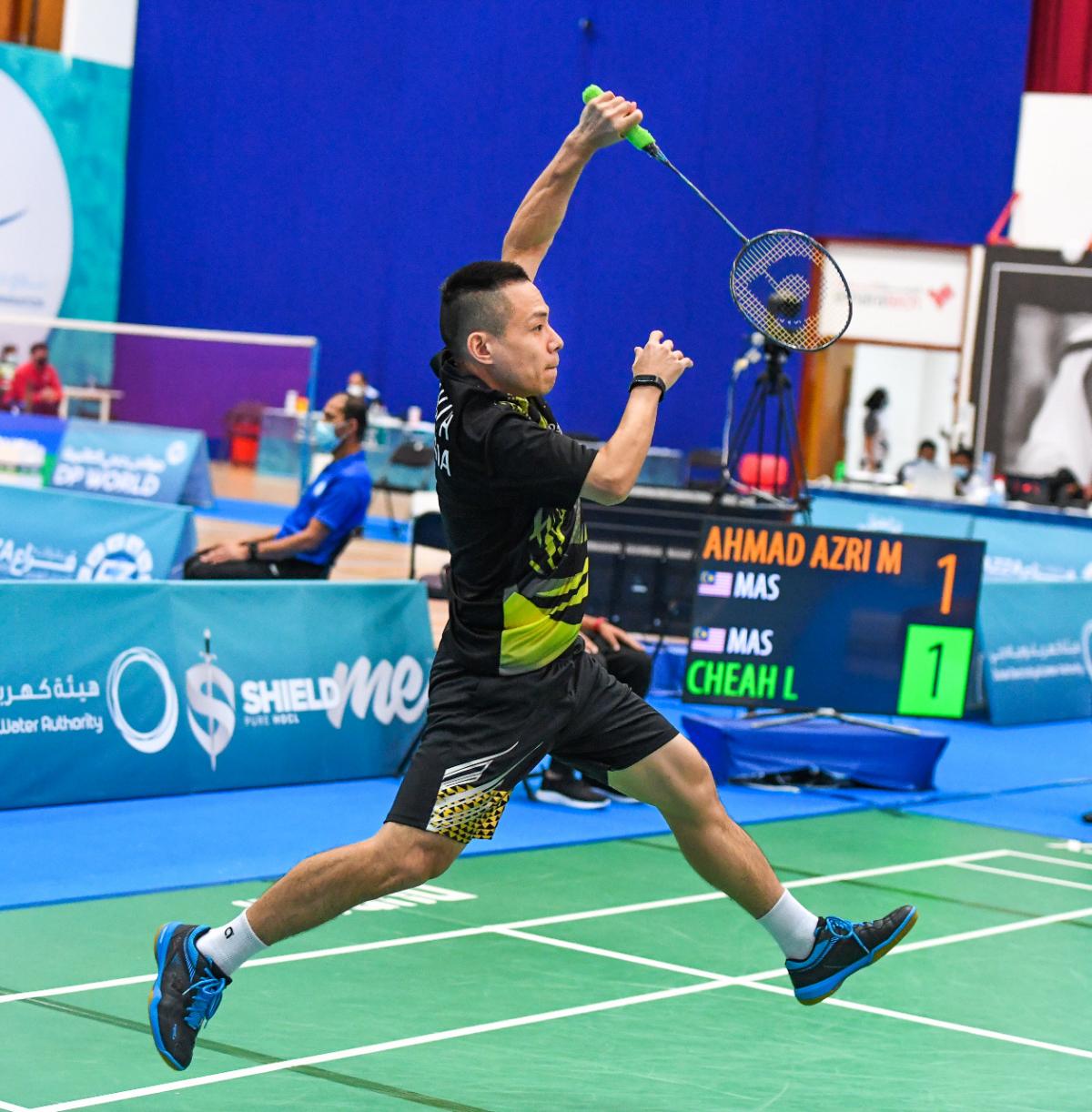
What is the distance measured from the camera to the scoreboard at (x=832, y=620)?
8430 mm

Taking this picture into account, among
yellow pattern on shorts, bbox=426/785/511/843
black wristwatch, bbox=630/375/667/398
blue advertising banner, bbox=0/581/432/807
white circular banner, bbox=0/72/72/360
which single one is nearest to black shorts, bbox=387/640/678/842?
yellow pattern on shorts, bbox=426/785/511/843

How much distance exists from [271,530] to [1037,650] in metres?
8.48

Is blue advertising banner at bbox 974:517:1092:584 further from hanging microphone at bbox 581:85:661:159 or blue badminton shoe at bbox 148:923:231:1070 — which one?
blue badminton shoe at bbox 148:923:231:1070

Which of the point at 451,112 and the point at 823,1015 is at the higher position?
the point at 451,112

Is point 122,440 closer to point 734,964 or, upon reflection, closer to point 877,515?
point 877,515

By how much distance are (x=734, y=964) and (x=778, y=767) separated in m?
3.19

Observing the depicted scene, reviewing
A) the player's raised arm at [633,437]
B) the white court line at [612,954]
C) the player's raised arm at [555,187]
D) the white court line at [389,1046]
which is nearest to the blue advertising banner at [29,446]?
the white court line at [612,954]

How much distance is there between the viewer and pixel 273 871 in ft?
20.8

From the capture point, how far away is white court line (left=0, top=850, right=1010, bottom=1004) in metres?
4.86

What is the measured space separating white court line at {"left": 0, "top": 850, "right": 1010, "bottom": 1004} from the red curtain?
14.8m

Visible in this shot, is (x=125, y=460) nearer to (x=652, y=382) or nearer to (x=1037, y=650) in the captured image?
(x=1037, y=650)

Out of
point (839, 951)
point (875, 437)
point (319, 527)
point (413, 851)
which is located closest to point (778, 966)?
point (839, 951)

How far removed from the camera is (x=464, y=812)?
3.96 m

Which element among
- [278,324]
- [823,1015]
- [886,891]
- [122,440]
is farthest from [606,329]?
[823,1015]
